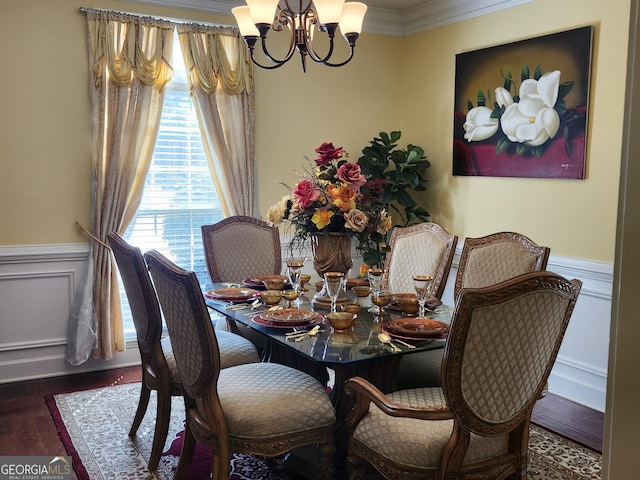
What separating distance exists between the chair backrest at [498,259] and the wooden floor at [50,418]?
2.99 feet

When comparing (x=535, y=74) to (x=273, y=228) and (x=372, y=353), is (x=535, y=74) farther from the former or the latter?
(x=372, y=353)

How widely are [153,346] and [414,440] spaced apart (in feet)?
4.43

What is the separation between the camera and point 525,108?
400cm

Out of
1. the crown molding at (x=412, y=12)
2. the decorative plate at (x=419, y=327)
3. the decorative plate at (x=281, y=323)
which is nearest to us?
the decorative plate at (x=419, y=327)

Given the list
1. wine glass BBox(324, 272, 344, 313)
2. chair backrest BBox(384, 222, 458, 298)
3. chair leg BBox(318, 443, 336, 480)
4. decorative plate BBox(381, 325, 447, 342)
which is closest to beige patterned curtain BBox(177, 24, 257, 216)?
chair backrest BBox(384, 222, 458, 298)

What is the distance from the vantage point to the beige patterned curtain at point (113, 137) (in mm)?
4008

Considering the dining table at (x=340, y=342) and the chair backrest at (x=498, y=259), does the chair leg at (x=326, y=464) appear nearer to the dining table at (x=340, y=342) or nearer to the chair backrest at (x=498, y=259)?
the dining table at (x=340, y=342)

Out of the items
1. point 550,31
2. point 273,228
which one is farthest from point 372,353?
point 550,31

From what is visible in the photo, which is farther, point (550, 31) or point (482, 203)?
point (482, 203)

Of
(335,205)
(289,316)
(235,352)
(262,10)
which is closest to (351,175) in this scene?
(335,205)

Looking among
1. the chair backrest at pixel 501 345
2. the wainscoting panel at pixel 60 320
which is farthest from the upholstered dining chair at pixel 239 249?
the chair backrest at pixel 501 345

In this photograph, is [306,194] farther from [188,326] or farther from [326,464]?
[326,464]

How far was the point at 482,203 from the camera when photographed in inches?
176

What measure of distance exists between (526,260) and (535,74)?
153 cm
